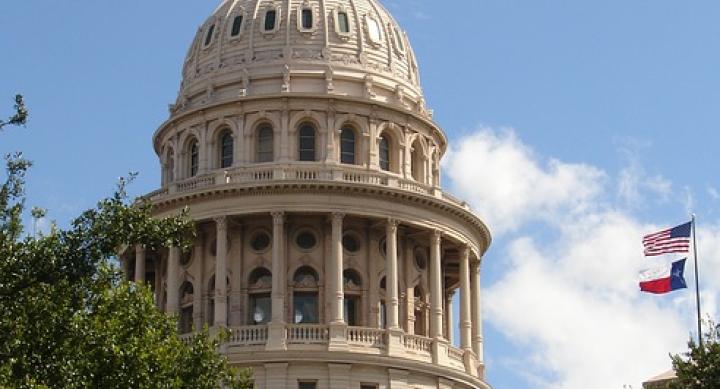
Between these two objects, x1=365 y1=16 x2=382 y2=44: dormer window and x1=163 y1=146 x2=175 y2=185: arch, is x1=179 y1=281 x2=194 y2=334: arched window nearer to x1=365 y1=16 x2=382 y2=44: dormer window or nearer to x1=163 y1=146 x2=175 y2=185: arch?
x1=163 y1=146 x2=175 y2=185: arch

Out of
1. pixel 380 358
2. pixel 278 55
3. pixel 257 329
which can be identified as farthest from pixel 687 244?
pixel 278 55

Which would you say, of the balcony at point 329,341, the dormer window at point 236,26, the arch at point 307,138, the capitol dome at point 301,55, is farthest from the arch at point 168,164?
the balcony at point 329,341

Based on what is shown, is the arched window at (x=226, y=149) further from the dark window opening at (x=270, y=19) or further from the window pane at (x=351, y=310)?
the window pane at (x=351, y=310)

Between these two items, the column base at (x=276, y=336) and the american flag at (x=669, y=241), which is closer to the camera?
the american flag at (x=669, y=241)

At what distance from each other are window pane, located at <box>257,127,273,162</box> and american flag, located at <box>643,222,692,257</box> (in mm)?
21579

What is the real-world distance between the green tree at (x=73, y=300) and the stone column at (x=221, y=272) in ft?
96.3

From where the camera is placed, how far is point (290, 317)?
74.8 metres

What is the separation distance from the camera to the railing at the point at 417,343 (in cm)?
7431

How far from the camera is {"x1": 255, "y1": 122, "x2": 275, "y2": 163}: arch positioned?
7844cm

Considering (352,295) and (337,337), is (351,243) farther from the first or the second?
(337,337)

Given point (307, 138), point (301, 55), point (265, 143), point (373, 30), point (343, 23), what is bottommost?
point (265, 143)

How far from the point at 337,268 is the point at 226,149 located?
9.07 meters

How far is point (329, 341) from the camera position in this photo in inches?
2862

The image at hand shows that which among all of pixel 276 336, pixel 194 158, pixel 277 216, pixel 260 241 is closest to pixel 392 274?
pixel 277 216
